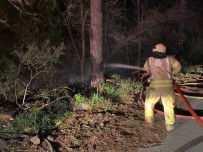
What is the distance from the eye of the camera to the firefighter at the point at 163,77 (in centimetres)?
600

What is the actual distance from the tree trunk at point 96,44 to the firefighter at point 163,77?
9.96 feet

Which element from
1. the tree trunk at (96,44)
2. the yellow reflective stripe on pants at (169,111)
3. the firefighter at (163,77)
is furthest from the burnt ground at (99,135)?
the tree trunk at (96,44)

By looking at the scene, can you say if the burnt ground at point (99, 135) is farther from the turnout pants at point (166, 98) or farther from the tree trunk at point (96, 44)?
the tree trunk at point (96, 44)

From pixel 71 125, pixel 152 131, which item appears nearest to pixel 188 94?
pixel 152 131

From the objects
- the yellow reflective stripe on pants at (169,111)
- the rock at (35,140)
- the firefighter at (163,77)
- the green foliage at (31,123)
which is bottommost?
the green foliage at (31,123)

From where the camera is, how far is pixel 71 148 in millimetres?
5410

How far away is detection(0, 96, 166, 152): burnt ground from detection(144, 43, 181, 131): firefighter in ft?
1.17

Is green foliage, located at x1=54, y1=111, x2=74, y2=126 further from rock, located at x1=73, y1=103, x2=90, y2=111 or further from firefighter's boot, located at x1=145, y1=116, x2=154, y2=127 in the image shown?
firefighter's boot, located at x1=145, y1=116, x2=154, y2=127

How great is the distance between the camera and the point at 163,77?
6.07 m

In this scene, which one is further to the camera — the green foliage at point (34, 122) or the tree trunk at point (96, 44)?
the tree trunk at point (96, 44)

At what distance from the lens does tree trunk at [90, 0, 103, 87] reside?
9.02 meters

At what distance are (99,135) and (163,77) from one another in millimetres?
1528

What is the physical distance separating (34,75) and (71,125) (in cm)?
223

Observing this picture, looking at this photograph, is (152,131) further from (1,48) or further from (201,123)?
(1,48)
